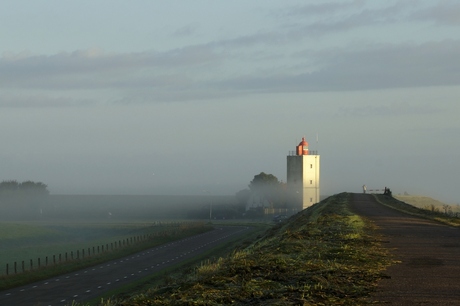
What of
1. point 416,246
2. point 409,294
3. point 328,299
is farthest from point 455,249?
point 328,299

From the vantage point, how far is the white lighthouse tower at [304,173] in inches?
4422

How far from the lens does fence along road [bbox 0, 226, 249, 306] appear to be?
34.8 meters

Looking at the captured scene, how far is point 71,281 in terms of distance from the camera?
42250 mm

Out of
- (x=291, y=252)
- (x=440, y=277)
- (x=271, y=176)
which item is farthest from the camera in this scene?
(x=271, y=176)

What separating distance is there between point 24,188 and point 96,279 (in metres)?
149

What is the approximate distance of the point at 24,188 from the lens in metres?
186

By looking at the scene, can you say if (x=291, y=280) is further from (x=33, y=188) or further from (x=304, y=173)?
(x=33, y=188)

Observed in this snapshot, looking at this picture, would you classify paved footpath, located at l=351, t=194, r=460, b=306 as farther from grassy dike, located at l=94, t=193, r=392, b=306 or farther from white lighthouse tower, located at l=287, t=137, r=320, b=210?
white lighthouse tower, located at l=287, t=137, r=320, b=210

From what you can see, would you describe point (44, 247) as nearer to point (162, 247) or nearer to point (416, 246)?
point (162, 247)

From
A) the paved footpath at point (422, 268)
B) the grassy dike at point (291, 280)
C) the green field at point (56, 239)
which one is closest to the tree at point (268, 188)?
the green field at point (56, 239)

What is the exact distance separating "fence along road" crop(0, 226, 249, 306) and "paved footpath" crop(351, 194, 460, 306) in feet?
46.8

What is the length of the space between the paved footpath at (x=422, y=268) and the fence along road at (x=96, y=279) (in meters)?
14.3

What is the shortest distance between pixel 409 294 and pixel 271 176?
495 feet

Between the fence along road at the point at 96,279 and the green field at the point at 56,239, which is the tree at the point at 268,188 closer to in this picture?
the green field at the point at 56,239
